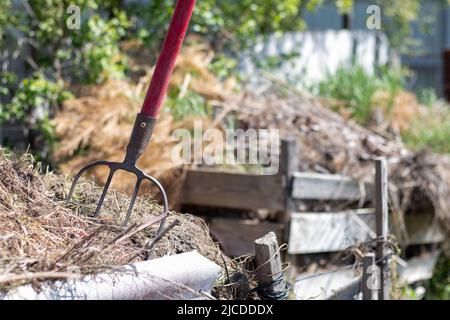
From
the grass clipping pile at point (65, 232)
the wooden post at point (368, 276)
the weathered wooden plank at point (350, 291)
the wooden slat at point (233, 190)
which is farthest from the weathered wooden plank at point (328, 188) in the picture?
the grass clipping pile at point (65, 232)

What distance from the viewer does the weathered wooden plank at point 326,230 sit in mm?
5672

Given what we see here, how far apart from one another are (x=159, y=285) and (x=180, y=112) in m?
3.85

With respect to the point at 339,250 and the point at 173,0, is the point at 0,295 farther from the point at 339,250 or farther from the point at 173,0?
the point at 173,0

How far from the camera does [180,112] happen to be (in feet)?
20.0

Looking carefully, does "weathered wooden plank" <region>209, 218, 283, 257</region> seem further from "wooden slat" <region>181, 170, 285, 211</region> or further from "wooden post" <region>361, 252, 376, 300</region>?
"wooden post" <region>361, 252, 376, 300</region>

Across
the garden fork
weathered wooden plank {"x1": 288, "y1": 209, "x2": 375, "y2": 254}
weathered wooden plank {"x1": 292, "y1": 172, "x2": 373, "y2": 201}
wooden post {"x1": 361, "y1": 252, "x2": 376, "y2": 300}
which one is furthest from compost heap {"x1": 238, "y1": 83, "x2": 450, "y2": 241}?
the garden fork

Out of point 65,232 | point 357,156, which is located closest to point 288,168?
point 357,156

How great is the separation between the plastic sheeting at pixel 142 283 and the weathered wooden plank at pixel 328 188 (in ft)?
10.6

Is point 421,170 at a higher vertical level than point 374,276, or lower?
higher

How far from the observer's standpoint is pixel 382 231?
433 cm

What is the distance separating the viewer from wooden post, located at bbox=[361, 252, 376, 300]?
401 cm
